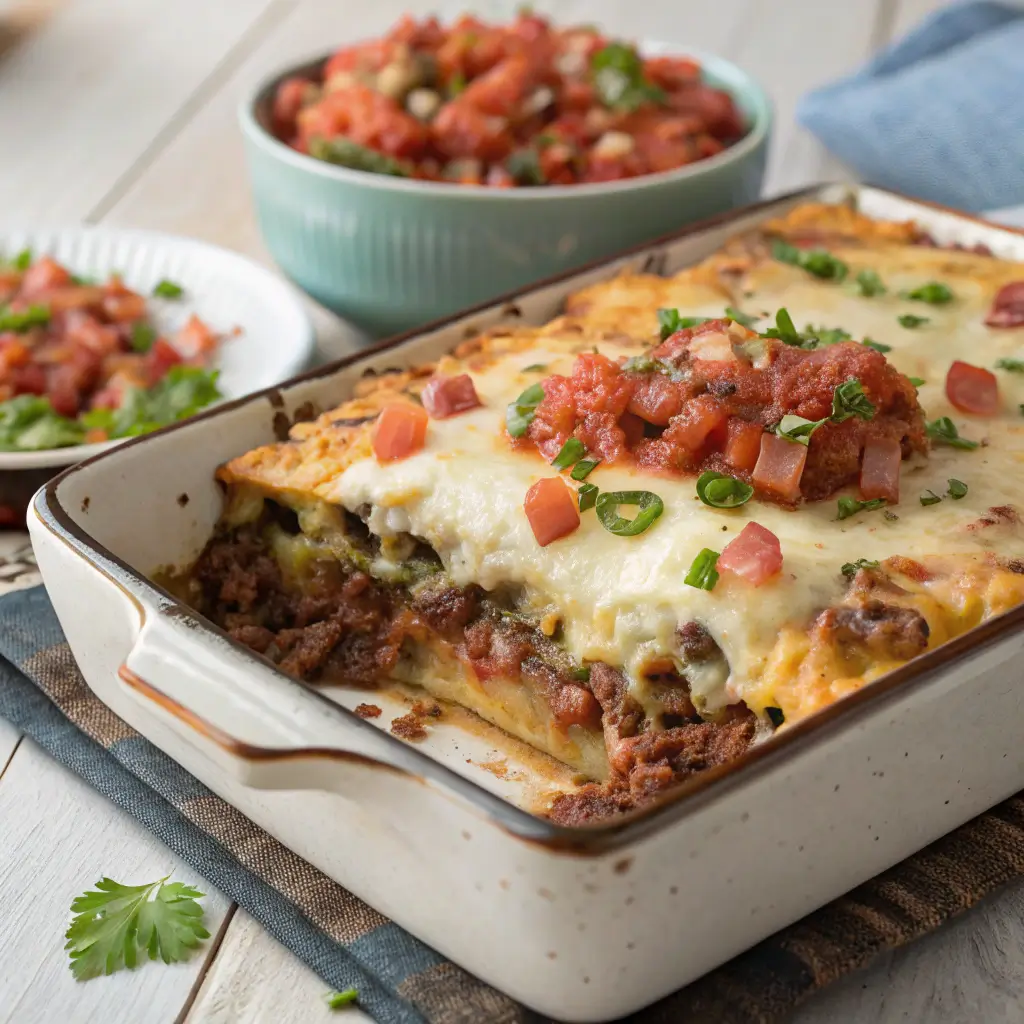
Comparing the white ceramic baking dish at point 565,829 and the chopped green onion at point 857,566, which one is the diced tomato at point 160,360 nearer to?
the white ceramic baking dish at point 565,829

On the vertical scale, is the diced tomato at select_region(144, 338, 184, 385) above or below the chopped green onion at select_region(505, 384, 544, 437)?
below

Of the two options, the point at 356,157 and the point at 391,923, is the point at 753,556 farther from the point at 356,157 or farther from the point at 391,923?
the point at 356,157

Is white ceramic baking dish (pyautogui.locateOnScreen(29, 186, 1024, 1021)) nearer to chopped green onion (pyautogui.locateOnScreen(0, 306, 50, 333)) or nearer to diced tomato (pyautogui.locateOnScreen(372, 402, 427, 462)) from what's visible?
diced tomato (pyautogui.locateOnScreen(372, 402, 427, 462))

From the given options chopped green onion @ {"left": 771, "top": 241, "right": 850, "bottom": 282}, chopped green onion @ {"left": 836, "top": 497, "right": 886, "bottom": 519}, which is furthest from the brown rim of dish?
chopped green onion @ {"left": 771, "top": 241, "right": 850, "bottom": 282}

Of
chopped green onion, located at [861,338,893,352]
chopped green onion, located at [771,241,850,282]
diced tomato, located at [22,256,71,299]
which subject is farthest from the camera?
diced tomato, located at [22,256,71,299]

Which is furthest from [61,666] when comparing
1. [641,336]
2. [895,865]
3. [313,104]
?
[313,104]

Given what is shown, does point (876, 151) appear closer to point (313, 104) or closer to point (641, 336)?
point (313, 104)
